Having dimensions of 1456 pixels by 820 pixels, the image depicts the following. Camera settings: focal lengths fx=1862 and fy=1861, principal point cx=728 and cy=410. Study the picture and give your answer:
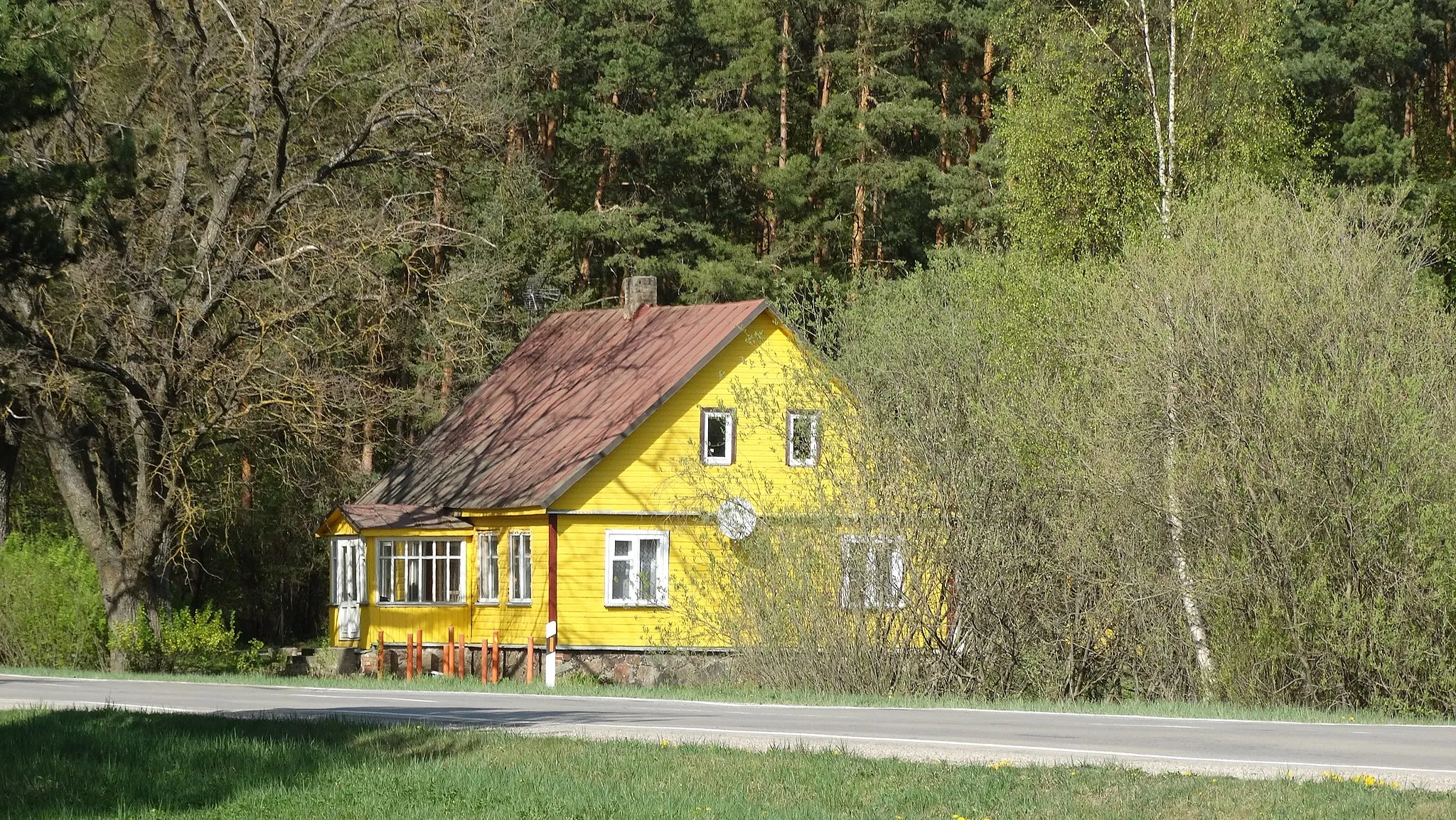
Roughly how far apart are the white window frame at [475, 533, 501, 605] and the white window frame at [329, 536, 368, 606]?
9.38ft

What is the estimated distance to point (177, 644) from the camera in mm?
31906

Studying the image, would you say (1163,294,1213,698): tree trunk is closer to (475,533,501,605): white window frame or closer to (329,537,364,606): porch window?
(475,533,501,605): white window frame

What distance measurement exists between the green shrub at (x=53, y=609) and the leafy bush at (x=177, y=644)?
190cm

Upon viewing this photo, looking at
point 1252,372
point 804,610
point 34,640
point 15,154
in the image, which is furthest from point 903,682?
point 34,640

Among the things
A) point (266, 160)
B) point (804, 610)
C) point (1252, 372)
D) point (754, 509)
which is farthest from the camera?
point (266, 160)

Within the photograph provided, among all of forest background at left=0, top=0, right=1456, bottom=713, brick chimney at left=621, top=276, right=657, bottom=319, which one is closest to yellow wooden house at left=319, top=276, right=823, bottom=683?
brick chimney at left=621, top=276, right=657, bottom=319

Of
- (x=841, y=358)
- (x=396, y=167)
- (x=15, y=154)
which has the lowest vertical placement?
(x=841, y=358)

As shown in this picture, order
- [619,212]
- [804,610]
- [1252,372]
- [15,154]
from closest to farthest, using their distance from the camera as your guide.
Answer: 1. [1252,372]
2. [804,610]
3. [15,154]
4. [619,212]

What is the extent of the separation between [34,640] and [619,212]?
20.7 metres

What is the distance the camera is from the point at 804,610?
26188 millimetres

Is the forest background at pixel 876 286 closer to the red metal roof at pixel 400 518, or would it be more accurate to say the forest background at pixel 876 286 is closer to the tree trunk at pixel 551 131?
the tree trunk at pixel 551 131

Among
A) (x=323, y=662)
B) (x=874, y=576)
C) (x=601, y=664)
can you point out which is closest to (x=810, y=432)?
(x=874, y=576)

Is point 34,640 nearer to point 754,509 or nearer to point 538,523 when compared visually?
point 538,523

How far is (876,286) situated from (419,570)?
11896mm
